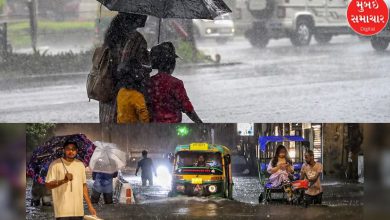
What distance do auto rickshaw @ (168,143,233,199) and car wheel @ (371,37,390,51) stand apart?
1.78 meters

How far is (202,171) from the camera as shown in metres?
7.11

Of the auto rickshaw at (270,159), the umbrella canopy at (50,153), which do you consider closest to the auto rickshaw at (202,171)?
the auto rickshaw at (270,159)

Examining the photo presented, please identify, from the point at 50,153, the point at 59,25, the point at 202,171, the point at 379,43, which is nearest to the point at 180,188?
the point at 202,171

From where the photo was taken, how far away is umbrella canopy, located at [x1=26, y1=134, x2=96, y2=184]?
7.02 metres

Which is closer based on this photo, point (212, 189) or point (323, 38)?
point (212, 189)

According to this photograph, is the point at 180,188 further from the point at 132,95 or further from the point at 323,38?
the point at 323,38

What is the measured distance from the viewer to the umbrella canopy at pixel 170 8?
7215mm

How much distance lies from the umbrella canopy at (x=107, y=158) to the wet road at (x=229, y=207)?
12 centimetres

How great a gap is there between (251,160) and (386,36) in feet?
→ 5.83

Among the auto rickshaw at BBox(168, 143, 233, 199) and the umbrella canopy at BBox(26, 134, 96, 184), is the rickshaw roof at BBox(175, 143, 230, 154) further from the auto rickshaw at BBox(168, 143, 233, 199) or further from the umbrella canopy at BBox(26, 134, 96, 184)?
the umbrella canopy at BBox(26, 134, 96, 184)

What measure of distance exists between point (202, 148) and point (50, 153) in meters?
1.03

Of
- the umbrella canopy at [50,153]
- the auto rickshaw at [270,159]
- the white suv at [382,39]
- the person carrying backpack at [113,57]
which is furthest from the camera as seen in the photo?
the white suv at [382,39]

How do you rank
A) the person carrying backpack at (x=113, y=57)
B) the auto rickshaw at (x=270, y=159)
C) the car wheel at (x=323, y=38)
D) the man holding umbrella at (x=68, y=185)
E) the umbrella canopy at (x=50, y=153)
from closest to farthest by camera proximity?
the man holding umbrella at (x=68, y=185)
the umbrella canopy at (x=50, y=153)
the auto rickshaw at (x=270, y=159)
the person carrying backpack at (x=113, y=57)
the car wheel at (x=323, y=38)

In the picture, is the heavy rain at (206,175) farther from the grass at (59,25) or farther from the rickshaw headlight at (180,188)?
the grass at (59,25)
